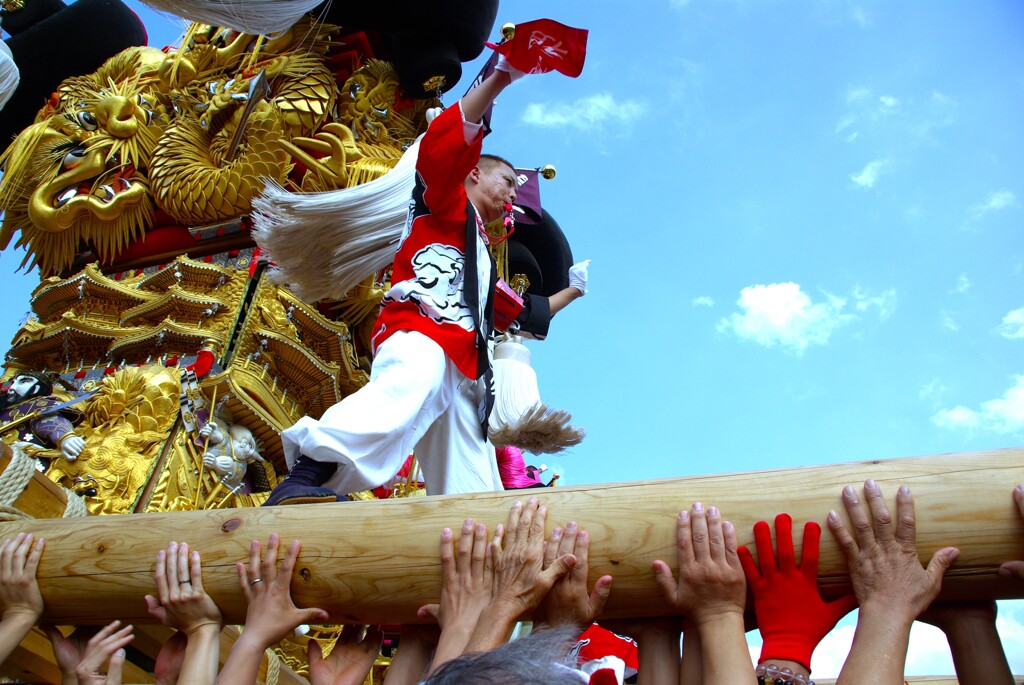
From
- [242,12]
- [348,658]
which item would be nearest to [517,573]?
[348,658]

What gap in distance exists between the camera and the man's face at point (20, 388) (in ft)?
17.2

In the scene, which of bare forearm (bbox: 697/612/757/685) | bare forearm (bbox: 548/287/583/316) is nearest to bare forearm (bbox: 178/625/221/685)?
bare forearm (bbox: 697/612/757/685)

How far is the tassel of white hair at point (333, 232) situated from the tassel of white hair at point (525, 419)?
85cm

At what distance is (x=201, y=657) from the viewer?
1562 mm

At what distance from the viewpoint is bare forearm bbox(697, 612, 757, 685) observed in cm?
121

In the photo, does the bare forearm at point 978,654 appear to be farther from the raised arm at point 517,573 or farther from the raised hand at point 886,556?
the raised arm at point 517,573

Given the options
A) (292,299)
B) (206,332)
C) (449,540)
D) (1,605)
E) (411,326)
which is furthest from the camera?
(292,299)

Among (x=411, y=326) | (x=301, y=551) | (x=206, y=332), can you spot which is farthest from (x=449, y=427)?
(x=206, y=332)

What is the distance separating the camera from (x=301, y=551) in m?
1.57

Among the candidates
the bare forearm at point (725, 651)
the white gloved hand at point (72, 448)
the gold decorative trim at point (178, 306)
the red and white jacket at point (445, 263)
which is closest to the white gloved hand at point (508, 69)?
the red and white jacket at point (445, 263)

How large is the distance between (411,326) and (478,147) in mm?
604

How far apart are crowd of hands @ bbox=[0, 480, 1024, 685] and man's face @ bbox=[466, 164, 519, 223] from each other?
6.50 ft

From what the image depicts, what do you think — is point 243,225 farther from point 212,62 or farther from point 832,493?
point 832,493

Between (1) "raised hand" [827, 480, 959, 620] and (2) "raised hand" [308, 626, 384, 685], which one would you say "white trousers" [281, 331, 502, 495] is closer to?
(2) "raised hand" [308, 626, 384, 685]
